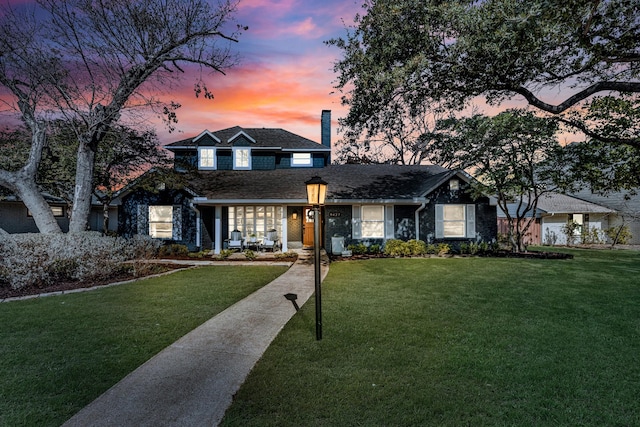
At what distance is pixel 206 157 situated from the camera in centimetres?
1861

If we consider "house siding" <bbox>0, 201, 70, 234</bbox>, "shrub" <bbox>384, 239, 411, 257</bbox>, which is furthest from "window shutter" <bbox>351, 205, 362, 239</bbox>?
"house siding" <bbox>0, 201, 70, 234</bbox>

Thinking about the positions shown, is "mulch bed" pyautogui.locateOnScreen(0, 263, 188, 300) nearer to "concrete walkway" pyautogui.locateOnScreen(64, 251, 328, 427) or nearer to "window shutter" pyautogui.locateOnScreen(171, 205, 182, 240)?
"concrete walkway" pyautogui.locateOnScreen(64, 251, 328, 427)

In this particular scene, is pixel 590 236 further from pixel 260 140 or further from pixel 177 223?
pixel 177 223

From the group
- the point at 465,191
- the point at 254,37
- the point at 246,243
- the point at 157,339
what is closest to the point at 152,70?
the point at 254,37

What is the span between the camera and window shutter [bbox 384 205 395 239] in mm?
16250

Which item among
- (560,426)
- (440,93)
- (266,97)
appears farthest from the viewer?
(266,97)

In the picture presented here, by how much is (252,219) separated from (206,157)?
504 cm

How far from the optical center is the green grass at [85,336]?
11.1 ft

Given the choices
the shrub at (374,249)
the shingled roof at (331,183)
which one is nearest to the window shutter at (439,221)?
the shingled roof at (331,183)

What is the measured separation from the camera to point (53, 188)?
19078 millimetres

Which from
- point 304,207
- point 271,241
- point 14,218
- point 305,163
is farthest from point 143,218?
point 14,218

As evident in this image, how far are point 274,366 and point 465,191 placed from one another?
14287mm

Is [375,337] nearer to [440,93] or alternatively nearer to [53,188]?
[440,93]

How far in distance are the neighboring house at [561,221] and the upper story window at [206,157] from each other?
758 inches
